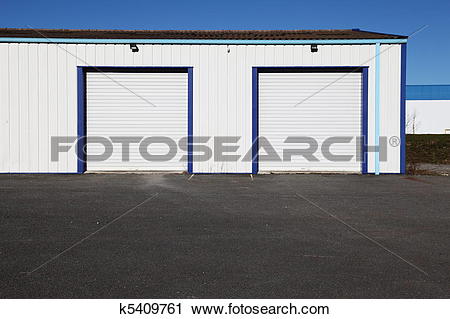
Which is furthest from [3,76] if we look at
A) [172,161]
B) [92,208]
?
[92,208]

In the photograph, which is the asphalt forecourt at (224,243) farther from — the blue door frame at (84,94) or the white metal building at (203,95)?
the white metal building at (203,95)

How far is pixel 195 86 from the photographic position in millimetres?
14250

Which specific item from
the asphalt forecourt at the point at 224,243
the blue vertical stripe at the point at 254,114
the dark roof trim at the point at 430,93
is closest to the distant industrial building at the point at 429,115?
the dark roof trim at the point at 430,93

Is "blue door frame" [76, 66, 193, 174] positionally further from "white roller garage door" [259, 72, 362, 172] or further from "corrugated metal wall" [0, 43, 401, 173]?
"white roller garage door" [259, 72, 362, 172]

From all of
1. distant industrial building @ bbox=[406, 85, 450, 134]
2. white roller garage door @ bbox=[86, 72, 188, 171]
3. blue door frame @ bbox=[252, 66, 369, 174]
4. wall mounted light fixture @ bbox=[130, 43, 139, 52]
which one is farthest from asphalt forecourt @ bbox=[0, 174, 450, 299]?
distant industrial building @ bbox=[406, 85, 450, 134]

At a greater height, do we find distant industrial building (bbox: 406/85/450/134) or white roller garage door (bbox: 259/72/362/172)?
distant industrial building (bbox: 406/85/450/134)

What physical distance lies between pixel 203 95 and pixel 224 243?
951 centimetres

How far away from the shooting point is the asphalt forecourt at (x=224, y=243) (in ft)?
Result: 12.3

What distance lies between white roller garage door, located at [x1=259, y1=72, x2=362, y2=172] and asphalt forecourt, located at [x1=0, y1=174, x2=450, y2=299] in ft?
15.1

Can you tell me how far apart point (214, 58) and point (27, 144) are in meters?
6.31

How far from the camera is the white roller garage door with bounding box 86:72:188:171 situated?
14516 mm

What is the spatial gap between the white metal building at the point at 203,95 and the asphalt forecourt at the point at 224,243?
14.2 ft

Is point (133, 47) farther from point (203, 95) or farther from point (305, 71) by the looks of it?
point (305, 71)

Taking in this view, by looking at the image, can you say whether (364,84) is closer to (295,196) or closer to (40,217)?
(295,196)
